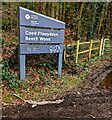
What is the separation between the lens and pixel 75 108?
14.6ft

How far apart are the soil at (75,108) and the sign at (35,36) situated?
4.11 feet

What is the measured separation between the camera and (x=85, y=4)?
10.2 metres

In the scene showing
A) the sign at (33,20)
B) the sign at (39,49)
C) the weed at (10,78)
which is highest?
the sign at (33,20)

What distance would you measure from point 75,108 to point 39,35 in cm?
213

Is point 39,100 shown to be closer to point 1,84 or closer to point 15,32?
point 1,84

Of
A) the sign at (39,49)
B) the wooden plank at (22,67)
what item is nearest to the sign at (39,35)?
the sign at (39,49)

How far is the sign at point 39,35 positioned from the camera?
5418mm

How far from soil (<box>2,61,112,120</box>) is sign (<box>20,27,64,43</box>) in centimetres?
142

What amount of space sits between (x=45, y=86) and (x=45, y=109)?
1.22 meters

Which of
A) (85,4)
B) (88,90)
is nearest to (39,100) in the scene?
(88,90)

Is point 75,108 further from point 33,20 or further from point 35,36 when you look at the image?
point 33,20

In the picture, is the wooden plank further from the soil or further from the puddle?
the puddle

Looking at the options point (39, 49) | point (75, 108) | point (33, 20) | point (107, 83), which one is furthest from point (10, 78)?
point (107, 83)

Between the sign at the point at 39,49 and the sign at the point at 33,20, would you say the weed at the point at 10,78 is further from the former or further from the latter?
the sign at the point at 33,20
